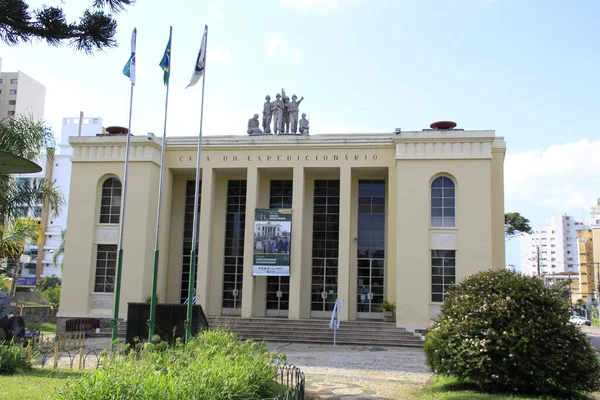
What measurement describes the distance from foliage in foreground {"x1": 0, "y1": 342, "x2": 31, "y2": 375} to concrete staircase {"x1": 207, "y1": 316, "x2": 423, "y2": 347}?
A: 9.07 meters

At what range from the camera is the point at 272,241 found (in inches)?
904

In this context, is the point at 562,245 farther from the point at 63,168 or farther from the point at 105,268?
the point at 105,268

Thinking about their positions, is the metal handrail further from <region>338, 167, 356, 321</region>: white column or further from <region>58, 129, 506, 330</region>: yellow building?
<region>58, 129, 506, 330</region>: yellow building

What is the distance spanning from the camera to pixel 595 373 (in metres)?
10.3

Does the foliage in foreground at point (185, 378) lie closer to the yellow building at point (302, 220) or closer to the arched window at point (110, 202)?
the yellow building at point (302, 220)

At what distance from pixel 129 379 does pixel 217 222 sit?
19127mm

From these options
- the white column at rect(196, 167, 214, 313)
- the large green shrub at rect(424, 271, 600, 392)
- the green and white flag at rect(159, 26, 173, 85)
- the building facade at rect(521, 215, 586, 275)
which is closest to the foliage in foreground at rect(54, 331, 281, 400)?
the large green shrub at rect(424, 271, 600, 392)

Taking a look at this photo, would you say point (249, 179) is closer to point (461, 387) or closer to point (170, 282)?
point (170, 282)

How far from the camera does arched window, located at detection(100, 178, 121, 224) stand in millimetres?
23859

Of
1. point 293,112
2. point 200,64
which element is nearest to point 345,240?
point 293,112

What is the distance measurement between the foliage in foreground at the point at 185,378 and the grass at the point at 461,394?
135 inches

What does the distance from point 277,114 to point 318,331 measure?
367 inches

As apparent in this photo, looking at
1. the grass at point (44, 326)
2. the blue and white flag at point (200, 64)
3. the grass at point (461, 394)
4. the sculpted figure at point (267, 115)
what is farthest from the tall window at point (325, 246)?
the grass at point (461, 394)

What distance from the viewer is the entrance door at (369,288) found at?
23750 millimetres
